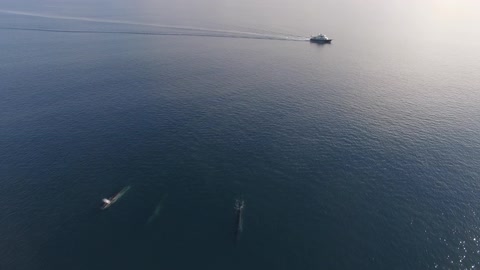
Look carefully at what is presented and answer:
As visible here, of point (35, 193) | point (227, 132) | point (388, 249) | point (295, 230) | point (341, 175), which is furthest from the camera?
point (227, 132)

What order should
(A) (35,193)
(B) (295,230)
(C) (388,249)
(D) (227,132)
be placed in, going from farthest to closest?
(D) (227,132) → (A) (35,193) → (B) (295,230) → (C) (388,249)

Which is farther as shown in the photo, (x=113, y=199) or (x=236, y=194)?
(x=236, y=194)

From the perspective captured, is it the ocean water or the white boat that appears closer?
the ocean water

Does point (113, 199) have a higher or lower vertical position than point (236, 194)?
lower

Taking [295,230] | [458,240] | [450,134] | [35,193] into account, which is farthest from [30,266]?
[450,134]

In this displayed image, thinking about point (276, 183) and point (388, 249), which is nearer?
point (388, 249)

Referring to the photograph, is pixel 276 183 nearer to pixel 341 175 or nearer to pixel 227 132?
pixel 341 175

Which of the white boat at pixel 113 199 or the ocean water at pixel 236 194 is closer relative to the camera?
the ocean water at pixel 236 194

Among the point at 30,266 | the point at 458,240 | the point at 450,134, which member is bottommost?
the point at 30,266

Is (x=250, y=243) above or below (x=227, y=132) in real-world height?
below

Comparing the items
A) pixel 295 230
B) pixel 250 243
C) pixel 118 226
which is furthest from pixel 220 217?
pixel 118 226
